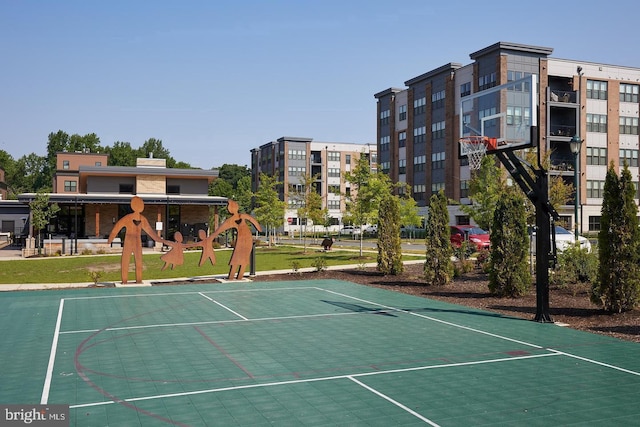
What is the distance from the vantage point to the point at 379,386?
889cm

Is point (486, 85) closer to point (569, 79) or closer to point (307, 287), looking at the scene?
point (569, 79)

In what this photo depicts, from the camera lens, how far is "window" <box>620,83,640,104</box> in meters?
60.8

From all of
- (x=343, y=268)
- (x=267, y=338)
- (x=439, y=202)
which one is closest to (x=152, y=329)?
(x=267, y=338)

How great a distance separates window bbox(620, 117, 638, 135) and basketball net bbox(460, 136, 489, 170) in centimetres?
5244

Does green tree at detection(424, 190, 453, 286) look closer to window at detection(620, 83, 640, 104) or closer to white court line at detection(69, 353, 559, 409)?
white court line at detection(69, 353, 559, 409)

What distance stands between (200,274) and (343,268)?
711 centimetres

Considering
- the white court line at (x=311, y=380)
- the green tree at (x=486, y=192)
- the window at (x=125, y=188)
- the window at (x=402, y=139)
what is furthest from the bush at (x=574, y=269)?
the window at (x=402, y=139)

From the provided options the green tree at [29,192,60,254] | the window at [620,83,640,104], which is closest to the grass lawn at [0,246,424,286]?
the green tree at [29,192,60,254]

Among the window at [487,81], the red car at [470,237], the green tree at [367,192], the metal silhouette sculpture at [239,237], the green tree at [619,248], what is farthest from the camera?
the window at [487,81]

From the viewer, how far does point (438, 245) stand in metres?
22.1

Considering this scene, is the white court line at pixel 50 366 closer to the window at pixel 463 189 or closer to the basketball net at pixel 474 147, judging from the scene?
the basketball net at pixel 474 147

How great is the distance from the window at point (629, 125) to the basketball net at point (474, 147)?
52.4m

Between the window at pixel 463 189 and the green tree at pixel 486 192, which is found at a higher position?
the window at pixel 463 189

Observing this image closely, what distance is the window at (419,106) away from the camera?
70781 mm
